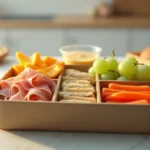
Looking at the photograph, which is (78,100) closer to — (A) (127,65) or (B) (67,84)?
(B) (67,84)

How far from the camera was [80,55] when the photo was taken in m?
1.55

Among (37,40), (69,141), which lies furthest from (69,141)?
(37,40)

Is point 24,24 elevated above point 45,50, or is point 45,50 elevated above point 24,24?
point 24,24

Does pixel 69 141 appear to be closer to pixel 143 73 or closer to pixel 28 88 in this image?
pixel 28 88

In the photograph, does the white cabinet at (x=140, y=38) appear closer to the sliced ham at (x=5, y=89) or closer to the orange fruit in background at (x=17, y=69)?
the orange fruit in background at (x=17, y=69)

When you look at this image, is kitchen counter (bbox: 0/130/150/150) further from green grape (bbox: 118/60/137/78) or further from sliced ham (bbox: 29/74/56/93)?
green grape (bbox: 118/60/137/78)

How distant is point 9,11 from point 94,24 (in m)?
Answer: 1.08

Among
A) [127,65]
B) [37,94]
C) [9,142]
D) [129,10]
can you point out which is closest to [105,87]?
[127,65]

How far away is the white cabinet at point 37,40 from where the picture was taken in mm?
3207

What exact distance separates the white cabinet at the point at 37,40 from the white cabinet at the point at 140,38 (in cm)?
72

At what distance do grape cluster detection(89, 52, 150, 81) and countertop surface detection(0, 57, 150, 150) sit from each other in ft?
0.94

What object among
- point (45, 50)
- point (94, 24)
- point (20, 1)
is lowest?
point (45, 50)

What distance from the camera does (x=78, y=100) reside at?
912 millimetres

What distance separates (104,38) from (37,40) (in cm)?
66
